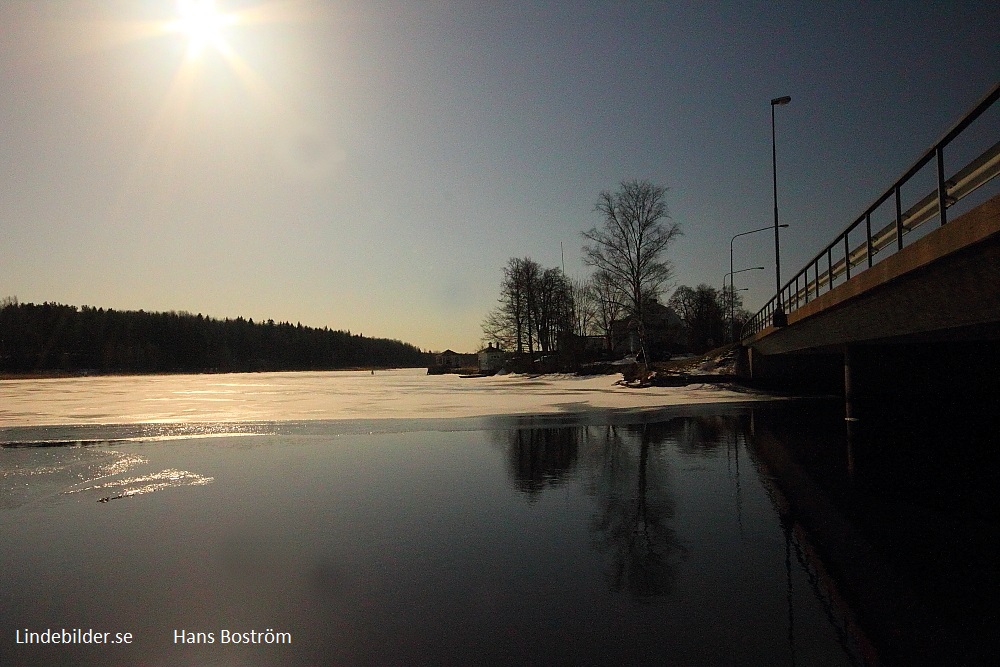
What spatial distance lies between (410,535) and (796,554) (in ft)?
14.9

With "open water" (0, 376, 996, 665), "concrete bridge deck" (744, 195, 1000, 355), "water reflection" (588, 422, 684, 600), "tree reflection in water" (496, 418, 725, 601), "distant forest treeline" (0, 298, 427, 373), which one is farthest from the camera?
"distant forest treeline" (0, 298, 427, 373)

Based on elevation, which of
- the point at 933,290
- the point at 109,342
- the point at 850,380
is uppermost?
the point at 109,342

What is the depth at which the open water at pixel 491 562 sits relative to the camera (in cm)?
485

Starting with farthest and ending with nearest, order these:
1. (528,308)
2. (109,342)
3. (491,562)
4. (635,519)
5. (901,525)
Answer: (109,342) < (528,308) < (635,519) < (901,525) < (491,562)

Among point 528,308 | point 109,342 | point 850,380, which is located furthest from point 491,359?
point 109,342

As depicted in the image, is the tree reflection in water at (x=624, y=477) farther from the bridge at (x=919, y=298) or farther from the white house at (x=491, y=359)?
the white house at (x=491, y=359)

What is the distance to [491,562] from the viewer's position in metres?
6.83

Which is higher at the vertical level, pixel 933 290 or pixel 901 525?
pixel 933 290

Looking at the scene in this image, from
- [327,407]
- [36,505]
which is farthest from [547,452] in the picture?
[327,407]

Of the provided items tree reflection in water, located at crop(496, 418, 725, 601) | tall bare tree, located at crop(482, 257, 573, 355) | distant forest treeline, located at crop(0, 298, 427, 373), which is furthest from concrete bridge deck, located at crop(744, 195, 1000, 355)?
distant forest treeline, located at crop(0, 298, 427, 373)

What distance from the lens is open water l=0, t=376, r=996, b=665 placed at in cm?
485

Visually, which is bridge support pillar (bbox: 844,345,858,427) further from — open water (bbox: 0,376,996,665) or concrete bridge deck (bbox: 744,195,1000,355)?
open water (bbox: 0,376,996,665)

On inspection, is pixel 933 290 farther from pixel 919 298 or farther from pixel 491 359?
pixel 491 359

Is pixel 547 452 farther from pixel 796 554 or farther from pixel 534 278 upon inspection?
pixel 534 278
